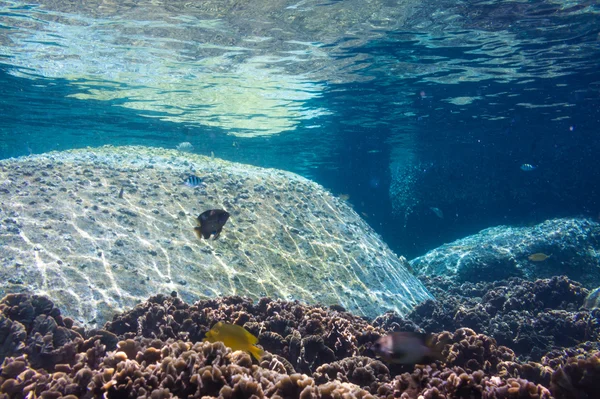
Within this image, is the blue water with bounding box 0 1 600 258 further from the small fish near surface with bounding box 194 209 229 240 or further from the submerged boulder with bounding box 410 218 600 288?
the small fish near surface with bounding box 194 209 229 240

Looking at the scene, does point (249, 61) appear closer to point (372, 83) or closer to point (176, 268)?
point (372, 83)

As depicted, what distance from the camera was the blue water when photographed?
12.7m

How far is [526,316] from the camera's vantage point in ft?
29.3

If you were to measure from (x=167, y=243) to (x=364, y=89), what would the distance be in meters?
15.5

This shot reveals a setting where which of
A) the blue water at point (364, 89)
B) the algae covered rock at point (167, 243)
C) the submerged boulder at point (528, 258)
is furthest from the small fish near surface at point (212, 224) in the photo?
the submerged boulder at point (528, 258)

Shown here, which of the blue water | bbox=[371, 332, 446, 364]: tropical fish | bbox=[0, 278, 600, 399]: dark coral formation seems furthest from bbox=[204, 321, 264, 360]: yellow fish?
the blue water

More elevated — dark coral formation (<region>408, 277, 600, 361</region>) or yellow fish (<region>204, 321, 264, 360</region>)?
yellow fish (<region>204, 321, 264, 360</region>)

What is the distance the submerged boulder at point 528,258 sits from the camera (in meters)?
15.8

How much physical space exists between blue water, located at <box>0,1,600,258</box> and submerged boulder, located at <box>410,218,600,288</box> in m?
6.45

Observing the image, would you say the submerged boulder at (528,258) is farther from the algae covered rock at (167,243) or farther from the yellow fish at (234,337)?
the yellow fish at (234,337)

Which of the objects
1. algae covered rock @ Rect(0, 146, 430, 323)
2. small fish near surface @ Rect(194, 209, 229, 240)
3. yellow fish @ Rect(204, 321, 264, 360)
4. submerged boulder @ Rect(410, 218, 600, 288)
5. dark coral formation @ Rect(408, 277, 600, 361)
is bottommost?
submerged boulder @ Rect(410, 218, 600, 288)

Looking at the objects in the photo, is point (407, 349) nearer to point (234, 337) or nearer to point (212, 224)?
point (234, 337)

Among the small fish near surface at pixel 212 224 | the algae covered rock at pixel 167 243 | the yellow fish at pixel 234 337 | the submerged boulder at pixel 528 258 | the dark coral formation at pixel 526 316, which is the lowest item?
the submerged boulder at pixel 528 258

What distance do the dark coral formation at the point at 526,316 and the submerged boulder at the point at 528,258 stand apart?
4092 mm
